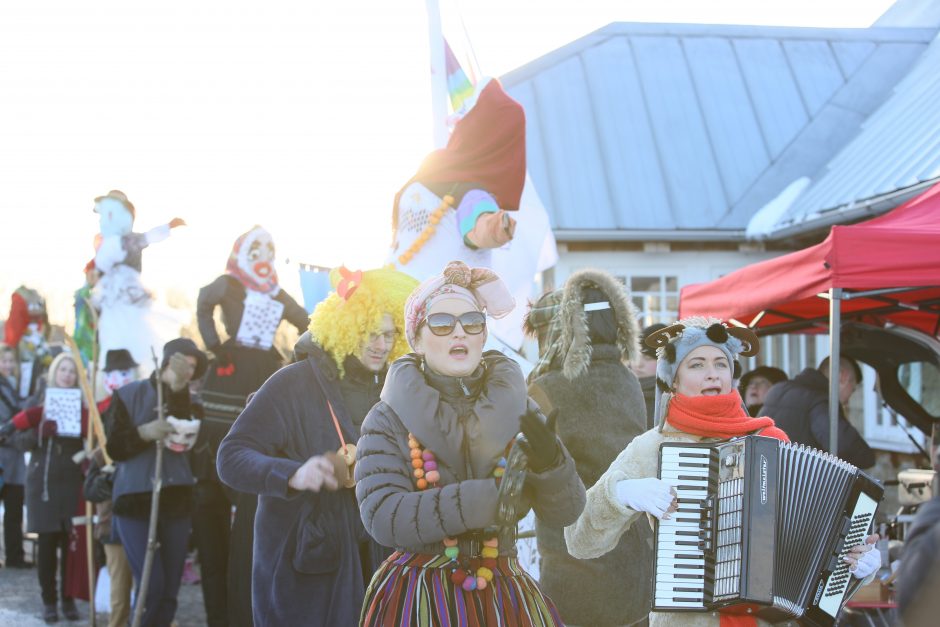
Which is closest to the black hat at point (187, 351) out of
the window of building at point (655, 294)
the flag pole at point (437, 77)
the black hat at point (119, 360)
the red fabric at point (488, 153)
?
the black hat at point (119, 360)

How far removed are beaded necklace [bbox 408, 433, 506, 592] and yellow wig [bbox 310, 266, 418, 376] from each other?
117 cm

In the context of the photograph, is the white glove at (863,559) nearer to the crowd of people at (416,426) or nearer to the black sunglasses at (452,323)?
the crowd of people at (416,426)

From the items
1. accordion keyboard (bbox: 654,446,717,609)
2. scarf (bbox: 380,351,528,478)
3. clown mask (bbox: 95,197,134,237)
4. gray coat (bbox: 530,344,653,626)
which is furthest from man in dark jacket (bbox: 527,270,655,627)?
clown mask (bbox: 95,197,134,237)

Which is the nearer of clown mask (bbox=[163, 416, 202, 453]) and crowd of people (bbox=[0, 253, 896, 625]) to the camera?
crowd of people (bbox=[0, 253, 896, 625])

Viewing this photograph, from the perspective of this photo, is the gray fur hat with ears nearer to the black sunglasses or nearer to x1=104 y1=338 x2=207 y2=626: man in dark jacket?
the black sunglasses

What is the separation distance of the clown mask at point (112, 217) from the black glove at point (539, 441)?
549cm

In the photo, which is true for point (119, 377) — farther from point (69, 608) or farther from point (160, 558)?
point (69, 608)

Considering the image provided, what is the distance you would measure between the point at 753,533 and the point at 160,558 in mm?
4148

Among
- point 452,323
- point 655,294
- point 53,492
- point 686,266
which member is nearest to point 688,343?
point 452,323

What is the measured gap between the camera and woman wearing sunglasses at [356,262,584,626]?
106 inches

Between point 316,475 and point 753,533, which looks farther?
point 316,475

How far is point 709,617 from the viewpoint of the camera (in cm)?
336

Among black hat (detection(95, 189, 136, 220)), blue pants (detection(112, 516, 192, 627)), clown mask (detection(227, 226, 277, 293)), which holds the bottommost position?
blue pants (detection(112, 516, 192, 627))

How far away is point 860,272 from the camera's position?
18.5ft
